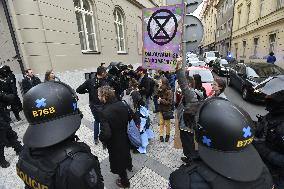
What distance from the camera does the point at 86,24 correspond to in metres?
9.34

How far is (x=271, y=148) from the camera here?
189 centimetres

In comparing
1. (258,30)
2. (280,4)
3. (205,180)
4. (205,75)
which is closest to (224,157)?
(205,180)

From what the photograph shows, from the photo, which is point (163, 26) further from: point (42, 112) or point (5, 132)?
point (5, 132)

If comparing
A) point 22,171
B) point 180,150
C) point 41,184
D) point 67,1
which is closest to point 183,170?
point 41,184

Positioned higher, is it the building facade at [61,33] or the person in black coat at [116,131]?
the building facade at [61,33]

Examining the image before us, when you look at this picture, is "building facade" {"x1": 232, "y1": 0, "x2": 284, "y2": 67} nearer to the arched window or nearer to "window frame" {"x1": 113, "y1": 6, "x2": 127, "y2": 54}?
"window frame" {"x1": 113, "y1": 6, "x2": 127, "y2": 54}

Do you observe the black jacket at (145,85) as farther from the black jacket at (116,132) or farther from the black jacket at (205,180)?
the black jacket at (205,180)

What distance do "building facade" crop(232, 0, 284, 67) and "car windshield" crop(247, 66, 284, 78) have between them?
22.9ft

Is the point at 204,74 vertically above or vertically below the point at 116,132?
Result: below

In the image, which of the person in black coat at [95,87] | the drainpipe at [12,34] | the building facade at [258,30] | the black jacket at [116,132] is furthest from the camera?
the building facade at [258,30]

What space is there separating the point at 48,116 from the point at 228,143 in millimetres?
1216

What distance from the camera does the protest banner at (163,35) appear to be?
3.18m

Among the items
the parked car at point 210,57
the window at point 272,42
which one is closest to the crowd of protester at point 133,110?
the window at point 272,42

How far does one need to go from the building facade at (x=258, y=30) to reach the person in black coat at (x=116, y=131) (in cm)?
1557
